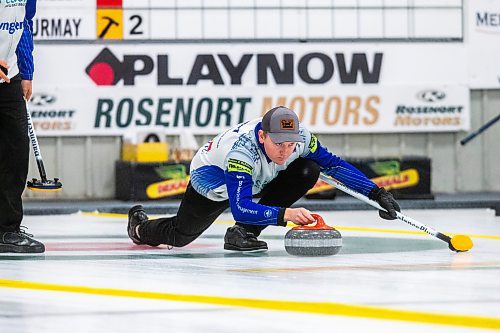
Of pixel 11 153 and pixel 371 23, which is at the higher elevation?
pixel 371 23

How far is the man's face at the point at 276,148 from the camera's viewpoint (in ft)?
20.7

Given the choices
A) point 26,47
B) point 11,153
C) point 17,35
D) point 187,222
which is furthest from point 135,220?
point 17,35

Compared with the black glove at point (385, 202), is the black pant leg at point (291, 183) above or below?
above

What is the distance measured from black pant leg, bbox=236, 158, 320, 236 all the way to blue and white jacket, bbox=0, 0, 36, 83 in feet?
5.16

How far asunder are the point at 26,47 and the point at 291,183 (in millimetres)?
1739

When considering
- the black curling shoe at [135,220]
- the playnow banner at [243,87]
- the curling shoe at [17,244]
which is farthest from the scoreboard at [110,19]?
the curling shoe at [17,244]

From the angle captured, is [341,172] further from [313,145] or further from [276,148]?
[276,148]

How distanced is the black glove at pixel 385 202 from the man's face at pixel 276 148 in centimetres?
69

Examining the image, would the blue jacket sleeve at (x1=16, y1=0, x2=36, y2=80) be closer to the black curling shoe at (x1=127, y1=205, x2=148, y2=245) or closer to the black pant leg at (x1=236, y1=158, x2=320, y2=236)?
the black curling shoe at (x1=127, y1=205, x2=148, y2=245)

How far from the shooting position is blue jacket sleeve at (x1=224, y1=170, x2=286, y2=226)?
627 centimetres

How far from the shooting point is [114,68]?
13797 millimetres

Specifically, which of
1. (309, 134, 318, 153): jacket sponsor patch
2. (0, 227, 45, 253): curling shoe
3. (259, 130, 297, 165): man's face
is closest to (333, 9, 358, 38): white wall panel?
(309, 134, 318, 153): jacket sponsor patch

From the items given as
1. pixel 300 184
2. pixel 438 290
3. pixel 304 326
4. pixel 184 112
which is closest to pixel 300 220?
pixel 300 184

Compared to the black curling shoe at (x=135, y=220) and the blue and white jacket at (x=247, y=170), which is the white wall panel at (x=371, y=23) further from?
the blue and white jacket at (x=247, y=170)
